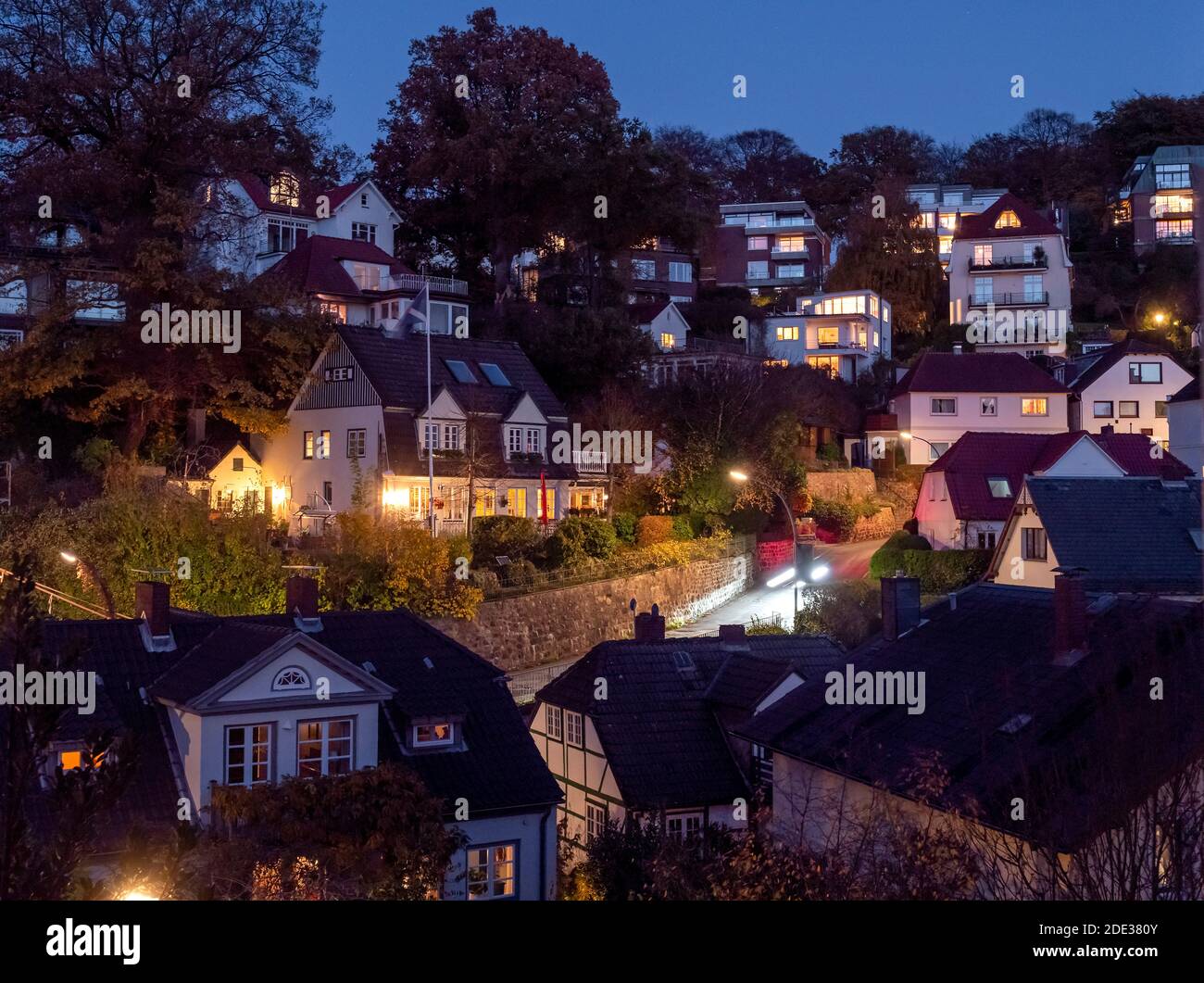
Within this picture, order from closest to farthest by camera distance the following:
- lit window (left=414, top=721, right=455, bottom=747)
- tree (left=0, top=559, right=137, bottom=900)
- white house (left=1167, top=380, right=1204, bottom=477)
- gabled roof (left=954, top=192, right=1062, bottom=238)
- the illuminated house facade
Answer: tree (left=0, top=559, right=137, bottom=900)
lit window (left=414, top=721, right=455, bottom=747)
the illuminated house facade
white house (left=1167, top=380, right=1204, bottom=477)
gabled roof (left=954, top=192, right=1062, bottom=238)

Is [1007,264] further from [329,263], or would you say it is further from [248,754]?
[248,754]

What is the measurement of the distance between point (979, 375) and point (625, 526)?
12.9 metres

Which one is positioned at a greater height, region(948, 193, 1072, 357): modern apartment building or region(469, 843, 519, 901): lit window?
region(948, 193, 1072, 357): modern apartment building

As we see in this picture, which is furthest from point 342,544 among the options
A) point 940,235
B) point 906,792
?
point 940,235

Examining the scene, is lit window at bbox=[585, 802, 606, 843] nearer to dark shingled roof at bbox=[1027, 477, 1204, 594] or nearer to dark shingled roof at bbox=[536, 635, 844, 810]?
dark shingled roof at bbox=[536, 635, 844, 810]

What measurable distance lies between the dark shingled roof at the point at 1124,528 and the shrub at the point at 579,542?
6.52m

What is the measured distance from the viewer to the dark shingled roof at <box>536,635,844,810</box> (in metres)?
12.5

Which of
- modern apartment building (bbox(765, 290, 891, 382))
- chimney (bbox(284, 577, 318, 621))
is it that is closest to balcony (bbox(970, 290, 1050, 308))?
modern apartment building (bbox(765, 290, 891, 382))

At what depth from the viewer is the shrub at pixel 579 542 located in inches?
766

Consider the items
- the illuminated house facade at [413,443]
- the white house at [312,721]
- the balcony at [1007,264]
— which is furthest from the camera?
the balcony at [1007,264]

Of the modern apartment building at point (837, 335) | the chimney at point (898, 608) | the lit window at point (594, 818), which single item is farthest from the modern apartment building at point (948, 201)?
the lit window at point (594, 818)

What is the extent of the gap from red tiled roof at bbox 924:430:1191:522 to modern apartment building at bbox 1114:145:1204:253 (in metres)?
10.3

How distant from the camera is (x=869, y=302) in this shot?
121ft

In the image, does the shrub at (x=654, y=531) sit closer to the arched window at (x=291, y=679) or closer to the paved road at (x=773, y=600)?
the paved road at (x=773, y=600)
